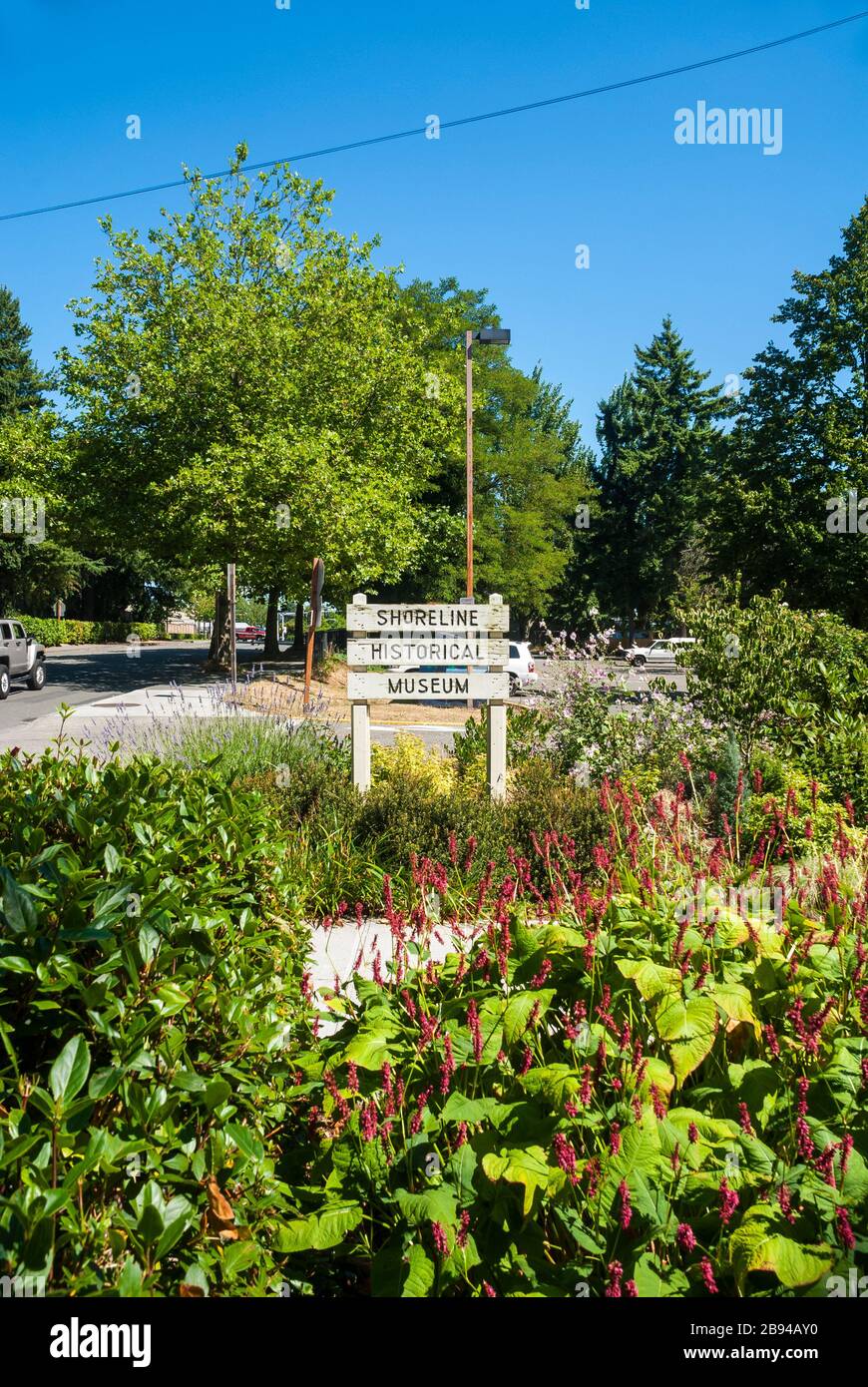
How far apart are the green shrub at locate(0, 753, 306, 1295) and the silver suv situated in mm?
23213

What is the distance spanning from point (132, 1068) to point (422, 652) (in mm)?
5880

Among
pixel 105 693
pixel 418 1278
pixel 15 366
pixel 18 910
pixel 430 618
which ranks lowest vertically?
pixel 105 693

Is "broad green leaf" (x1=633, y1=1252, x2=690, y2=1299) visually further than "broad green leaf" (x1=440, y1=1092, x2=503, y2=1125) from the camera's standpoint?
No

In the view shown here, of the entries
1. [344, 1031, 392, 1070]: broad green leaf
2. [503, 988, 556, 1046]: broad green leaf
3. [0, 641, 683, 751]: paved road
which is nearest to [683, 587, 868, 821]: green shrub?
[0, 641, 683, 751]: paved road

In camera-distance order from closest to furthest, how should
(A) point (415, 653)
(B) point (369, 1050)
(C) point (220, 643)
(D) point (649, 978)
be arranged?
(B) point (369, 1050)
(D) point (649, 978)
(A) point (415, 653)
(C) point (220, 643)

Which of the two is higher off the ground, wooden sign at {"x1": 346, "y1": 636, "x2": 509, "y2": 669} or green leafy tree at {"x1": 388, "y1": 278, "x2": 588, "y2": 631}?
green leafy tree at {"x1": 388, "y1": 278, "x2": 588, "y2": 631}

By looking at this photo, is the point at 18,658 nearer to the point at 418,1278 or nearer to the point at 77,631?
the point at 418,1278

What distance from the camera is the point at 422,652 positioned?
24.8 feet

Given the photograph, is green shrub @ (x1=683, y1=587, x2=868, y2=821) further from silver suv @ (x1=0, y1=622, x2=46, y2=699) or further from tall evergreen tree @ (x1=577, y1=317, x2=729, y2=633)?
tall evergreen tree @ (x1=577, y1=317, x2=729, y2=633)

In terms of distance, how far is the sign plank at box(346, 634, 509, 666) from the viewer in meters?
7.54

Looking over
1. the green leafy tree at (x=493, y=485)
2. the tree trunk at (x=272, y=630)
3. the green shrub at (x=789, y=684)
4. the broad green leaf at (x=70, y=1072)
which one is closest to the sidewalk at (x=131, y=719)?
the green shrub at (x=789, y=684)

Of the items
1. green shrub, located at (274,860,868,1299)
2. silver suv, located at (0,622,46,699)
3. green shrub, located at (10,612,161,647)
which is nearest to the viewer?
green shrub, located at (274,860,868,1299)

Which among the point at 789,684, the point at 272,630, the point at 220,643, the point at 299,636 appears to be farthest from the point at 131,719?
the point at 299,636

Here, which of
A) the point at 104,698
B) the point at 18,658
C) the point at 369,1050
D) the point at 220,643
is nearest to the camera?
the point at 369,1050
